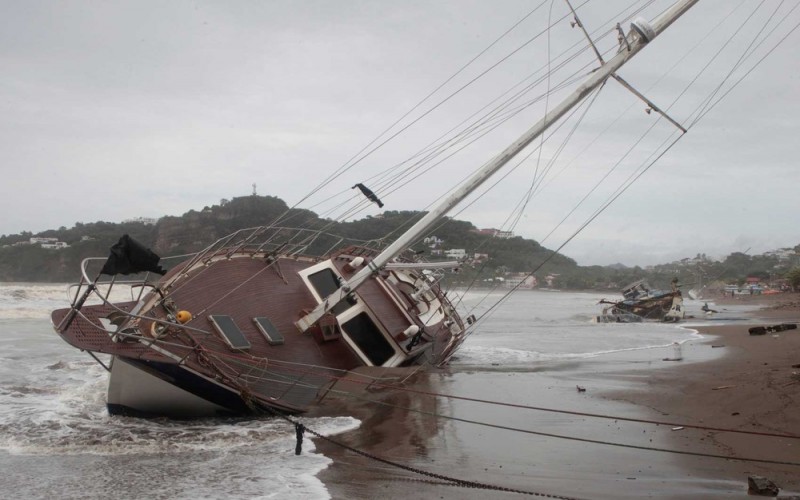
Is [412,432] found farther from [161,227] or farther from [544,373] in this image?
[161,227]

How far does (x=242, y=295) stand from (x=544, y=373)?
7.35 m

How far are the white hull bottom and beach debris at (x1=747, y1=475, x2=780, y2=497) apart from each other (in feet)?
26.5

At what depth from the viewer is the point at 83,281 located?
10.9m

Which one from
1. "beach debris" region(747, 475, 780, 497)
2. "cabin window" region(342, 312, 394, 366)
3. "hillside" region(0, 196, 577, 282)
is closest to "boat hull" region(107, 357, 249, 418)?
"cabin window" region(342, 312, 394, 366)

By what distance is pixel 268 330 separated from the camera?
13.2m

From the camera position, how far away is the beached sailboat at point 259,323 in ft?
35.7

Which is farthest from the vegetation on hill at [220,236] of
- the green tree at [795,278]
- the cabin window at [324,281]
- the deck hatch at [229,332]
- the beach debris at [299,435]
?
the beach debris at [299,435]

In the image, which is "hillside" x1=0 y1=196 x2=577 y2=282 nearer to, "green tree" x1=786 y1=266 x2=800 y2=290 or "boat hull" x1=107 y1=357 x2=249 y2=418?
"green tree" x1=786 y1=266 x2=800 y2=290

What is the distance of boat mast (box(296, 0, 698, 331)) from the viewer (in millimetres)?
12133

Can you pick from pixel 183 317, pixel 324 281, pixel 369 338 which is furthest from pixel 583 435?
pixel 324 281

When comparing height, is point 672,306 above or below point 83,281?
below

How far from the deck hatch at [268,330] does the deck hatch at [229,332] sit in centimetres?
48

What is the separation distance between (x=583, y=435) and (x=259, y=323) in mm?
6405

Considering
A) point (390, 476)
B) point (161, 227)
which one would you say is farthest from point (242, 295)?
point (161, 227)
